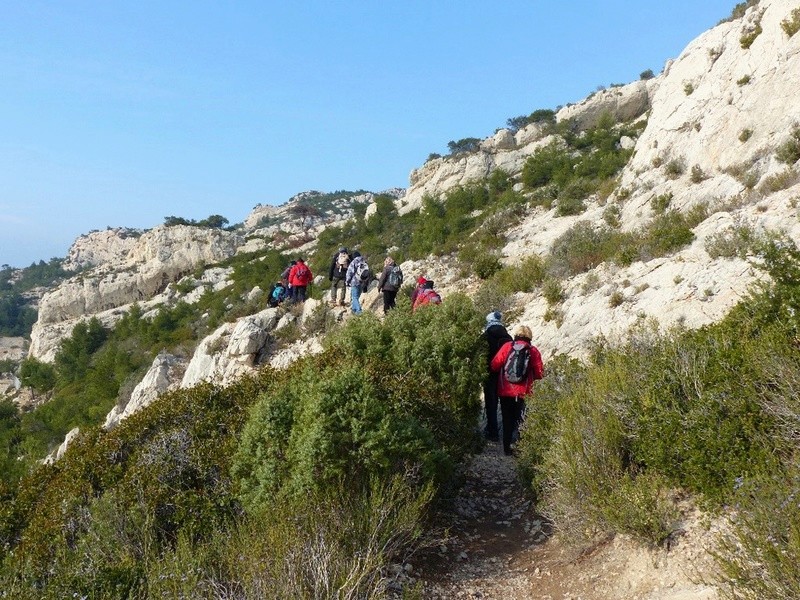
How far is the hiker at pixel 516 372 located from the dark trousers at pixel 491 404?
0.21 metres

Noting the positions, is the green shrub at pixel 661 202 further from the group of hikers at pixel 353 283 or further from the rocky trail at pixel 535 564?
the rocky trail at pixel 535 564

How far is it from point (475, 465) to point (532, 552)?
80.9 inches

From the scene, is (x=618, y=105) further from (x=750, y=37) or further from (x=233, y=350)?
(x=233, y=350)

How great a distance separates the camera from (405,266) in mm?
19625

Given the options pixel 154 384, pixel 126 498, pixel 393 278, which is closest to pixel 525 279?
pixel 393 278

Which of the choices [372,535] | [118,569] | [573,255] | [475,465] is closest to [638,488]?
[372,535]

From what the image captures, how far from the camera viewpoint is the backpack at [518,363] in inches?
267

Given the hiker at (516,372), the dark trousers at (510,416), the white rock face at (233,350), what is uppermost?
the white rock face at (233,350)

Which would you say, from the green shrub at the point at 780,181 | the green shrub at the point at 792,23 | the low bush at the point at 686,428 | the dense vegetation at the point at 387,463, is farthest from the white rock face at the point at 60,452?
the green shrub at the point at 792,23

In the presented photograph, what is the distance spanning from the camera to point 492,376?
729 cm

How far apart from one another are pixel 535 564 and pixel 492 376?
2.96m

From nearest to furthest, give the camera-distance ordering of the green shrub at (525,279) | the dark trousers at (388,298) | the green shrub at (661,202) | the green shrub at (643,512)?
1. the green shrub at (643,512)
2. the green shrub at (525,279)
3. the dark trousers at (388,298)
4. the green shrub at (661,202)

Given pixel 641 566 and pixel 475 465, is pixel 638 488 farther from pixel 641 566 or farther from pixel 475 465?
pixel 475 465

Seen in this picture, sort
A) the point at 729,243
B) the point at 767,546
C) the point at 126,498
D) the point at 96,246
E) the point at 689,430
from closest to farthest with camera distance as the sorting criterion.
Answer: the point at 767,546, the point at 689,430, the point at 126,498, the point at 729,243, the point at 96,246
